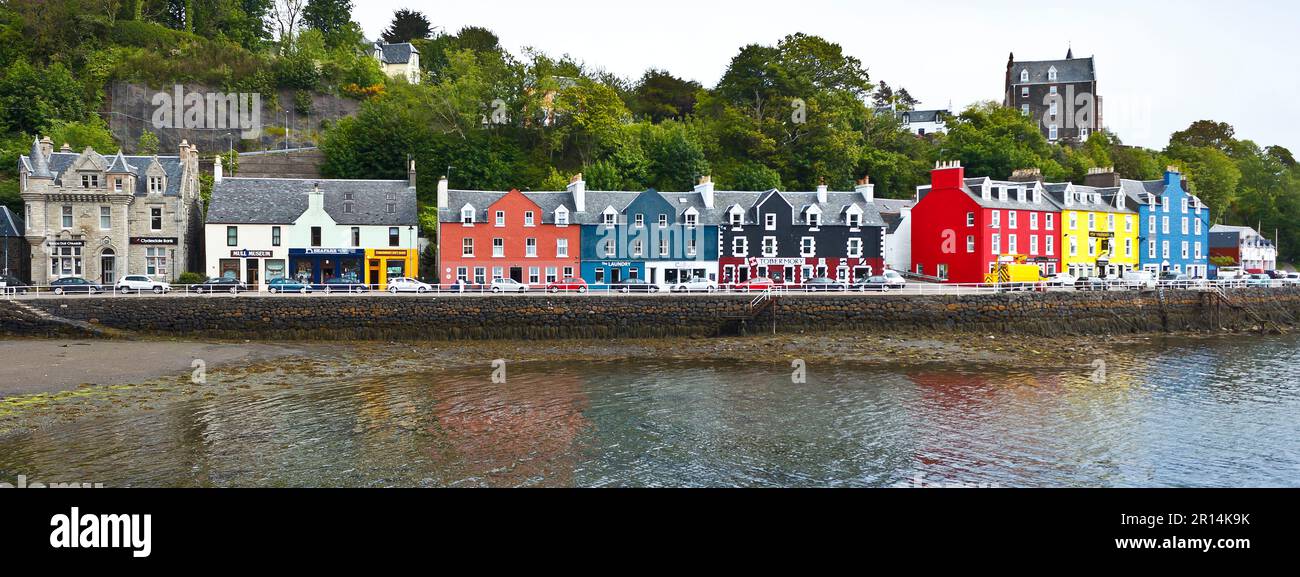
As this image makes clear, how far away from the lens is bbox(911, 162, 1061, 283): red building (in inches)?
2222

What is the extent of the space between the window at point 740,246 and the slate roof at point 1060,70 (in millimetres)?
69597

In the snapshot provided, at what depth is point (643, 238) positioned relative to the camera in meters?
53.8

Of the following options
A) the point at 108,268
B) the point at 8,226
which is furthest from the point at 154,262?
the point at 8,226

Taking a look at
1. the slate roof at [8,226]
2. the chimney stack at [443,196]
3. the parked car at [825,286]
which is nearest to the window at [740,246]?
the parked car at [825,286]

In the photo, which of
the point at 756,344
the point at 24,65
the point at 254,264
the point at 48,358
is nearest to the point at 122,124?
Result: the point at 24,65

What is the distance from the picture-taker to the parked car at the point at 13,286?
39569 mm

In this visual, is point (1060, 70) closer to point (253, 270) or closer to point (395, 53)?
point (395, 53)

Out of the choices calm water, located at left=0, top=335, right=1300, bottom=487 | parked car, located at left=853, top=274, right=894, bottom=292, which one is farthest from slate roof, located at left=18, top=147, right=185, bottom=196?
parked car, located at left=853, top=274, right=894, bottom=292

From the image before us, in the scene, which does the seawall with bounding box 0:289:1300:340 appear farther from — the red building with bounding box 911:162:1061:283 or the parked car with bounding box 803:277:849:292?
the red building with bounding box 911:162:1061:283

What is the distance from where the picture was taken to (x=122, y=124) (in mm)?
69312

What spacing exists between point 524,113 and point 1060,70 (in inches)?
2920

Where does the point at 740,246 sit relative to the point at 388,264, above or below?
above

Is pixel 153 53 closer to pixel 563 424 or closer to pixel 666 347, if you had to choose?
pixel 666 347

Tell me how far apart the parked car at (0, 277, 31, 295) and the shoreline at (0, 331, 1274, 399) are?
5.79m
